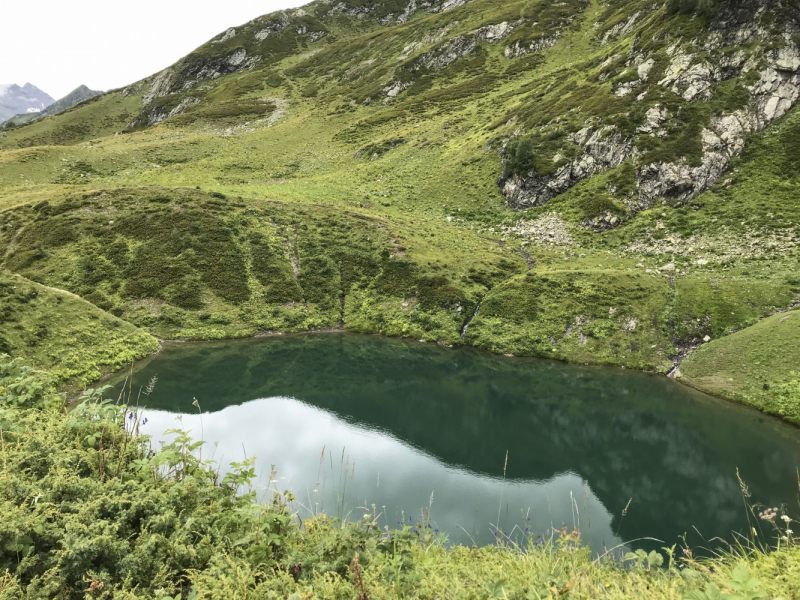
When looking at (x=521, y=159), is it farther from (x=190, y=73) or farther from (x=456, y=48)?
(x=190, y=73)

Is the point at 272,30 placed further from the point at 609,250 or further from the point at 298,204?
the point at 609,250

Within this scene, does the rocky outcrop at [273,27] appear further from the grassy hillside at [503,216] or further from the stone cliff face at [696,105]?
the stone cliff face at [696,105]

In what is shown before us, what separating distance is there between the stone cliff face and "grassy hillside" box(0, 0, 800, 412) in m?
0.29

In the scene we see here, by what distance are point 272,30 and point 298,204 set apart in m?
179

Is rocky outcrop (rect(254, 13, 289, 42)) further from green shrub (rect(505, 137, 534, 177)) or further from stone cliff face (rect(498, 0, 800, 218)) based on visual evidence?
stone cliff face (rect(498, 0, 800, 218))

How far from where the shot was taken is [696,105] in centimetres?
6128

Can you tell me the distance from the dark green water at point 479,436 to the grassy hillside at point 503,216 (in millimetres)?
6845

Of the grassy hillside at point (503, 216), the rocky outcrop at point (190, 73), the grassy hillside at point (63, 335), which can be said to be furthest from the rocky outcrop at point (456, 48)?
the grassy hillside at point (63, 335)

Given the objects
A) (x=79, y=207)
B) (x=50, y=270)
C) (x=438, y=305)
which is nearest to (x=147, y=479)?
(x=438, y=305)

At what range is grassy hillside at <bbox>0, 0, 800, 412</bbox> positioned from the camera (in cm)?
4347

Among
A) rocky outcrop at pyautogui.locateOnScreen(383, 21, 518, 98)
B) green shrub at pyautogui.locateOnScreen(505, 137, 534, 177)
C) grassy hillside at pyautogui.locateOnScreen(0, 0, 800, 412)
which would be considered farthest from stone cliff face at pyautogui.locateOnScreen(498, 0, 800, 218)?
rocky outcrop at pyautogui.locateOnScreen(383, 21, 518, 98)

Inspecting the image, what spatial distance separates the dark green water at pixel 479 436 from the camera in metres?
17.6

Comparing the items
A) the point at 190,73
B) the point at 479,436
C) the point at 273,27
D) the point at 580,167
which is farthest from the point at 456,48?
the point at 479,436

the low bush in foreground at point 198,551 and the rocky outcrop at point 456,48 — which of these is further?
the rocky outcrop at point 456,48
